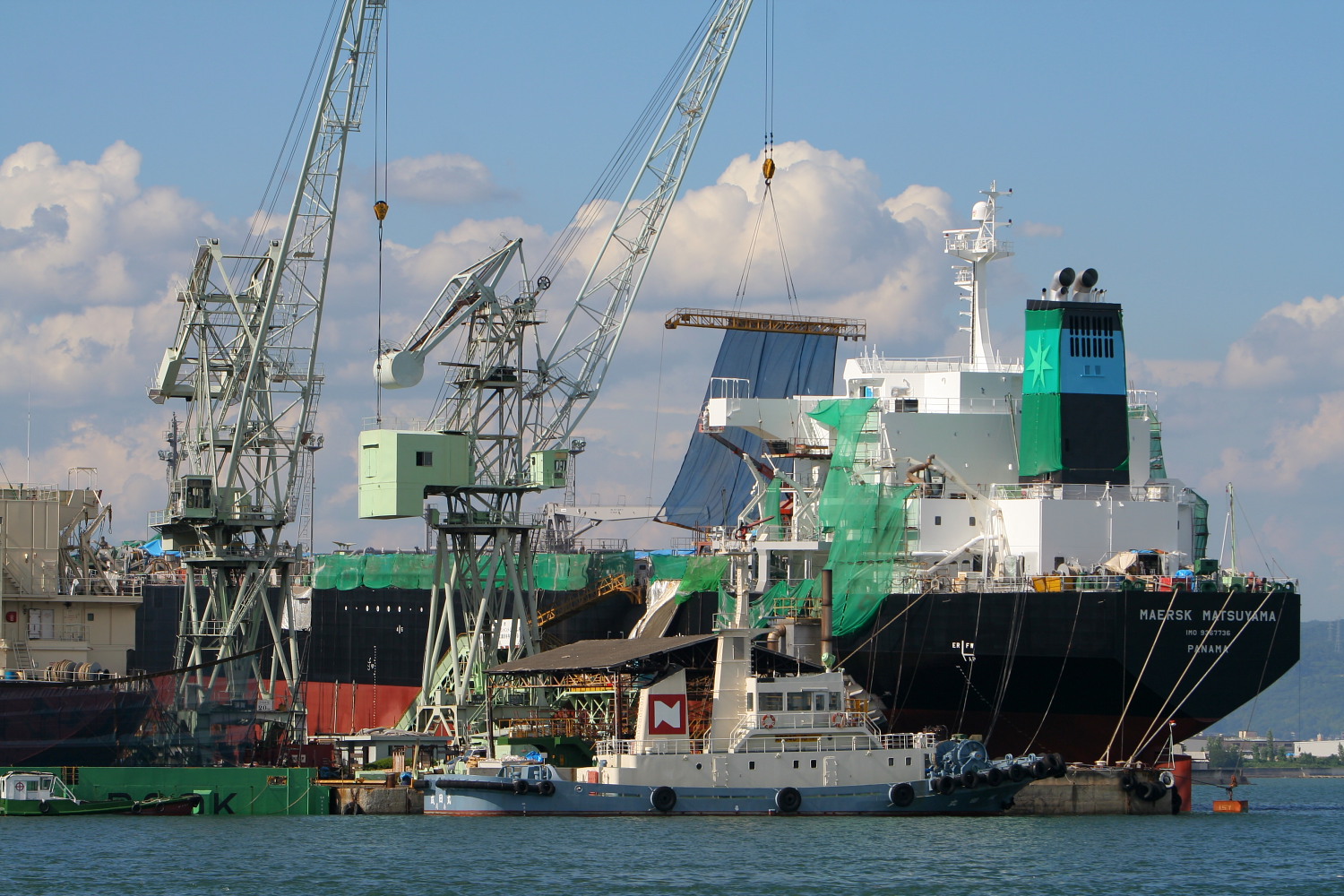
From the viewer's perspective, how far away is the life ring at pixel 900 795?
46875 millimetres

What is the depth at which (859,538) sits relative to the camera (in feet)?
182

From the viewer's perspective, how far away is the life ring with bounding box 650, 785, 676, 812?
46.7 m

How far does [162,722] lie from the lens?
50188 mm

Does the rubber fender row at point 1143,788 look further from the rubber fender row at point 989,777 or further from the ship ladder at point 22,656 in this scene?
the ship ladder at point 22,656

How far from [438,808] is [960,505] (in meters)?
18.1

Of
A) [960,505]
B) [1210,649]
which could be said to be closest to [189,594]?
[960,505]

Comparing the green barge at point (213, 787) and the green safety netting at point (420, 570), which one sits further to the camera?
the green safety netting at point (420, 570)

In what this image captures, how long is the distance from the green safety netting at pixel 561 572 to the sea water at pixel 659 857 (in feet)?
68.4

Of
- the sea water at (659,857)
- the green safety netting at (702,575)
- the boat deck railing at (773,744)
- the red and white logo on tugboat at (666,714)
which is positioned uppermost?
the green safety netting at (702,575)

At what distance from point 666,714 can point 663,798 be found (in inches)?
88.6

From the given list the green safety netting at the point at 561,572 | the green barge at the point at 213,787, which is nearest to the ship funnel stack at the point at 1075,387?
the green safety netting at the point at 561,572

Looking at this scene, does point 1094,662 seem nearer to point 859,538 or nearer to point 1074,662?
point 1074,662

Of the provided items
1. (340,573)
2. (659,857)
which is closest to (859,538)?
(659,857)

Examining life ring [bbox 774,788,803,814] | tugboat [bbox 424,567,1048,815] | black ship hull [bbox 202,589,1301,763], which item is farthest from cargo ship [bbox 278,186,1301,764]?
life ring [bbox 774,788,803,814]
